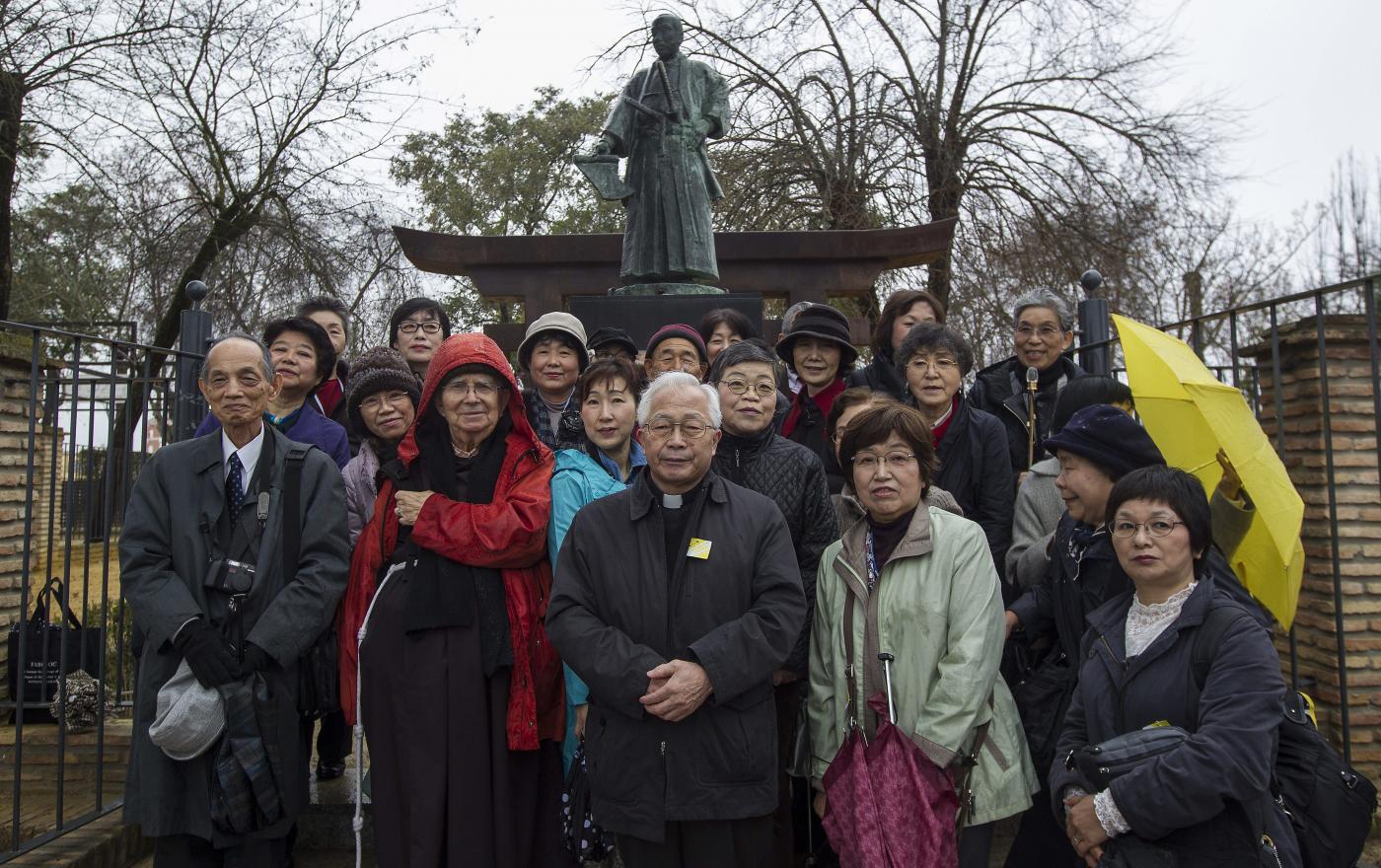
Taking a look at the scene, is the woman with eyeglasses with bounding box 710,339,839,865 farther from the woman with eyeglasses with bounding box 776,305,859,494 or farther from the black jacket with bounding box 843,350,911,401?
the black jacket with bounding box 843,350,911,401

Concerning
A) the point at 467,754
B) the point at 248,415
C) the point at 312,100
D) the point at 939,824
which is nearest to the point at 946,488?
the point at 939,824

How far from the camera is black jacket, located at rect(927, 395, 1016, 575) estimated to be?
3.37 m

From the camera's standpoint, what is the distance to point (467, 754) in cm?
275

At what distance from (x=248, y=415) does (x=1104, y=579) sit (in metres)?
2.56

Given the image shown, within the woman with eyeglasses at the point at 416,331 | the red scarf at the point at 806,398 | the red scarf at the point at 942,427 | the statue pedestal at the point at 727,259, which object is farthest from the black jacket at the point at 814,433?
the statue pedestal at the point at 727,259

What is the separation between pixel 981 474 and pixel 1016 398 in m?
0.71

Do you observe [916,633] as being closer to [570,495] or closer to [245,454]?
[570,495]

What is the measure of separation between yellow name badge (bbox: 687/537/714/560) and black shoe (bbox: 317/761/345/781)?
86.0 inches

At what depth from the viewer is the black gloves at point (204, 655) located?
9.14ft

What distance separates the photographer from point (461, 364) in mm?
2979

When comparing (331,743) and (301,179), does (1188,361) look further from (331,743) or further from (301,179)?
(301,179)

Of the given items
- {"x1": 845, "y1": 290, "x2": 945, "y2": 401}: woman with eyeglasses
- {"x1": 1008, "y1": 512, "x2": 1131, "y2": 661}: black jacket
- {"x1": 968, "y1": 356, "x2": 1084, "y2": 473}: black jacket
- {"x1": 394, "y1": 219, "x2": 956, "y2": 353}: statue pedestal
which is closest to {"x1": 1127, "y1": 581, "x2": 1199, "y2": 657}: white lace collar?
{"x1": 1008, "y1": 512, "x2": 1131, "y2": 661}: black jacket

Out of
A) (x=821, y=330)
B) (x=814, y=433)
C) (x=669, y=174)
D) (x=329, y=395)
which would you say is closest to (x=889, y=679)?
(x=814, y=433)

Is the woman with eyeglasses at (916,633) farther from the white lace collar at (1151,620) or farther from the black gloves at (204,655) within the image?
the black gloves at (204,655)
